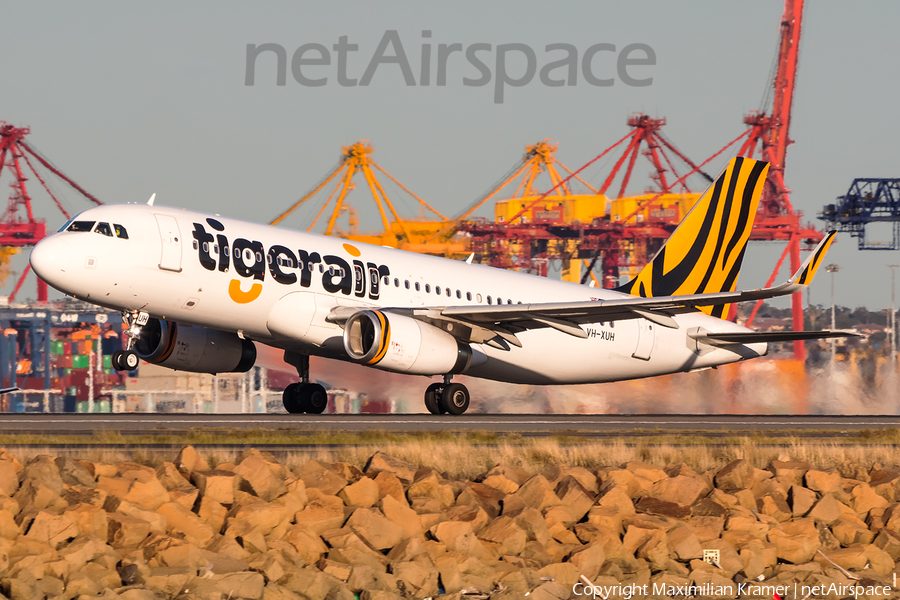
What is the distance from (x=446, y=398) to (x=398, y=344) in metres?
3.33

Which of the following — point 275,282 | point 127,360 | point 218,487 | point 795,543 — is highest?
point 275,282

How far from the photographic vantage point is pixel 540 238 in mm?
106688

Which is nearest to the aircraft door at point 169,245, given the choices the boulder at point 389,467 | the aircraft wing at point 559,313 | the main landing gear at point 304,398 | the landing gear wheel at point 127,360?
the landing gear wheel at point 127,360

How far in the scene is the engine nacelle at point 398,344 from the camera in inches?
994

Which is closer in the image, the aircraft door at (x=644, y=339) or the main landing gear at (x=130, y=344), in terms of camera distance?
the main landing gear at (x=130, y=344)

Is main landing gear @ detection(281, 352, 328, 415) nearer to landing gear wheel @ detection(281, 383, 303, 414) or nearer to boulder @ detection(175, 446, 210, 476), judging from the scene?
landing gear wheel @ detection(281, 383, 303, 414)

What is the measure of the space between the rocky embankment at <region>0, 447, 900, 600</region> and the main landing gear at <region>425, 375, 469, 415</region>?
41.6ft

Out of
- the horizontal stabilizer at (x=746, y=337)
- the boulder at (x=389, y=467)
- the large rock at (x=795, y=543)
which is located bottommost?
the large rock at (x=795, y=543)

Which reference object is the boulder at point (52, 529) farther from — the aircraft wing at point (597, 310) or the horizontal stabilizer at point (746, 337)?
the horizontal stabilizer at point (746, 337)

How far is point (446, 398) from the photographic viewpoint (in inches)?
1110

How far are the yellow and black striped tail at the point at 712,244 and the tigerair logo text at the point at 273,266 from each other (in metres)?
11.7

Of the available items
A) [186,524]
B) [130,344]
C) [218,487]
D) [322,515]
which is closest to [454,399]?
[130,344]

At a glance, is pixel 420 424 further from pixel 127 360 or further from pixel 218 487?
pixel 218 487

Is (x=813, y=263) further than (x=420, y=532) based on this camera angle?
Yes
